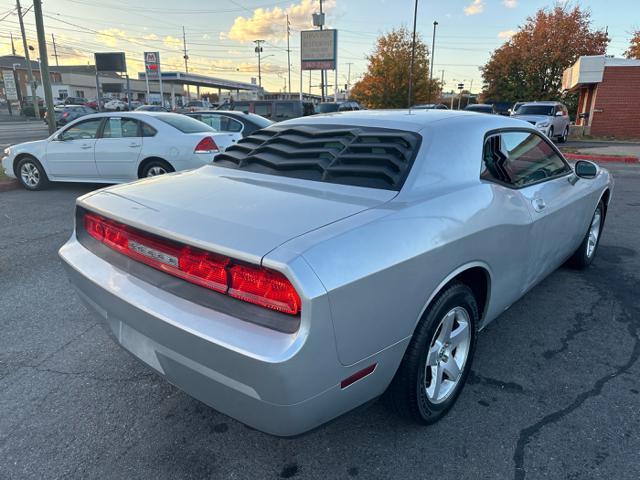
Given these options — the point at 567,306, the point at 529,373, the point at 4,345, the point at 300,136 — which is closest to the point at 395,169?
the point at 300,136

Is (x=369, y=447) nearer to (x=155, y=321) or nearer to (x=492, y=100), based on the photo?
(x=155, y=321)

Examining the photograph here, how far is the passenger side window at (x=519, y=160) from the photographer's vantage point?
9.18 ft

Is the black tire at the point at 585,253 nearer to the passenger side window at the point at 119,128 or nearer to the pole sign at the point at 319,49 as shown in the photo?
the passenger side window at the point at 119,128

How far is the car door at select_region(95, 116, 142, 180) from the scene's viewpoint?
7805 millimetres

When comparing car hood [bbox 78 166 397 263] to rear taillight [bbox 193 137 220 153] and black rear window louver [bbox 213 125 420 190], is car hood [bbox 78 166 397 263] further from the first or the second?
rear taillight [bbox 193 137 220 153]

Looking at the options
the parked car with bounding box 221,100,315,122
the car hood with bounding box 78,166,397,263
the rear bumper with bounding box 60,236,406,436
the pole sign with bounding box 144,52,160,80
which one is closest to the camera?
the rear bumper with bounding box 60,236,406,436

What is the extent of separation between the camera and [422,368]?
2127mm

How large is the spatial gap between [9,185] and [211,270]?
8762 mm

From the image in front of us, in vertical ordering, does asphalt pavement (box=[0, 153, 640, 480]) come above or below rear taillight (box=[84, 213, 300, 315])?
below

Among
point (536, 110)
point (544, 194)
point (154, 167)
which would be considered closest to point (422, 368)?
point (544, 194)

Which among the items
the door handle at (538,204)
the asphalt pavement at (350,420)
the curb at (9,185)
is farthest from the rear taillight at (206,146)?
the door handle at (538,204)

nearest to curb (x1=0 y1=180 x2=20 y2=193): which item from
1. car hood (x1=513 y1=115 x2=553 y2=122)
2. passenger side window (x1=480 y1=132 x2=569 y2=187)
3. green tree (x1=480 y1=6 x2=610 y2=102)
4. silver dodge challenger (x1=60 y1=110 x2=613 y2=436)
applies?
silver dodge challenger (x1=60 y1=110 x2=613 y2=436)

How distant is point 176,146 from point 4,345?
16.6 feet

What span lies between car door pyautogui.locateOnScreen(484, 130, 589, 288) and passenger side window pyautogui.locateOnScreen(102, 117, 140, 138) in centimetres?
669
